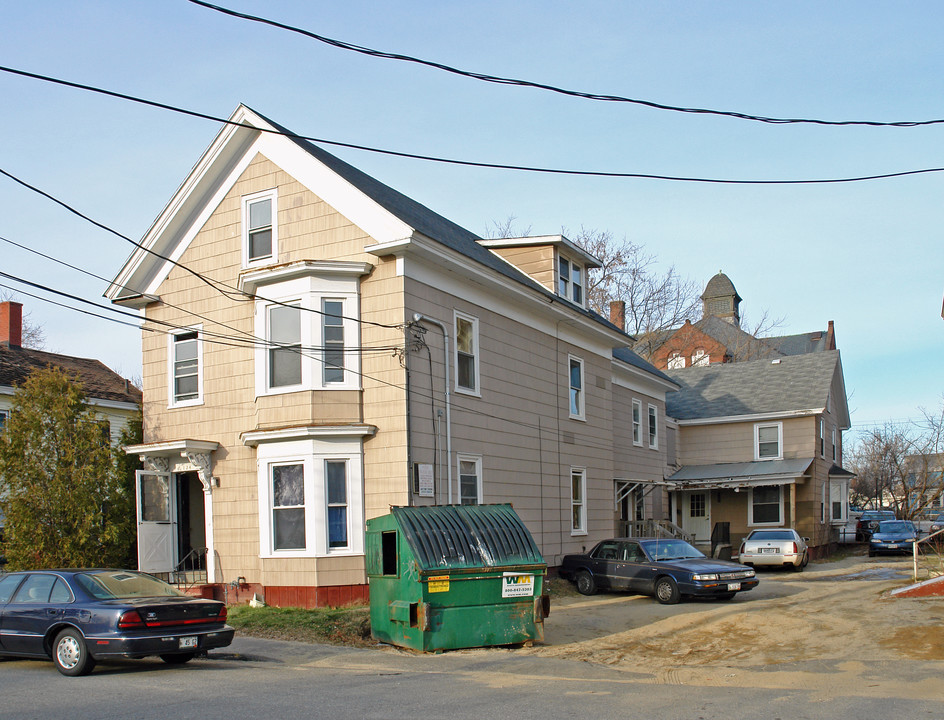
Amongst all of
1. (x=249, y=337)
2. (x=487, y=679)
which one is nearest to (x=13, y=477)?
(x=249, y=337)

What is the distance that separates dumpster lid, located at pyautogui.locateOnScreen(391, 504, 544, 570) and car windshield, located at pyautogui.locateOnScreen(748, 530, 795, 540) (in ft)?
52.9

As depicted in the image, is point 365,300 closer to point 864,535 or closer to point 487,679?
point 487,679

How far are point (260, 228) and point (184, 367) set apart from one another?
3651mm

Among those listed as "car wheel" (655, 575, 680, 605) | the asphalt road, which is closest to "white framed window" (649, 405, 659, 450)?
"car wheel" (655, 575, 680, 605)

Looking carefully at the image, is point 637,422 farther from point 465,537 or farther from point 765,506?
point 465,537

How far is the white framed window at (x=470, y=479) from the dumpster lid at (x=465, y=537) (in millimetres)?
4858

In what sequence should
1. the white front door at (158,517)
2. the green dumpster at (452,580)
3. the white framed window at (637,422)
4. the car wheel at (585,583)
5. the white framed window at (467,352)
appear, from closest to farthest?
the green dumpster at (452,580)
the white framed window at (467,352)
the white front door at (158,517)
the car wheel at (585,583)
the white framed window at (637,422)

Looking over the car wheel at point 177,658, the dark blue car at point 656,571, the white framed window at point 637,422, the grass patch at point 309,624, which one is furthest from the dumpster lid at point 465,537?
the white framed window at point 637,422

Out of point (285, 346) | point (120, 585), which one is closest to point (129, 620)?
point (120, 585)

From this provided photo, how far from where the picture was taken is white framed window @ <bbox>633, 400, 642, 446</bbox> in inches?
1213

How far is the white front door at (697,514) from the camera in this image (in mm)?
35719

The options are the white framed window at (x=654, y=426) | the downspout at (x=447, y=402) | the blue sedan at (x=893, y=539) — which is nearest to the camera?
the downspout at (x=447, y=402)

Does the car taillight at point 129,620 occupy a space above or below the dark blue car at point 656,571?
above

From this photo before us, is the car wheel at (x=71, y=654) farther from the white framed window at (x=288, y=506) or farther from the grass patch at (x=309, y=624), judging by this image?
the white framed window at (x=288, y=506)
